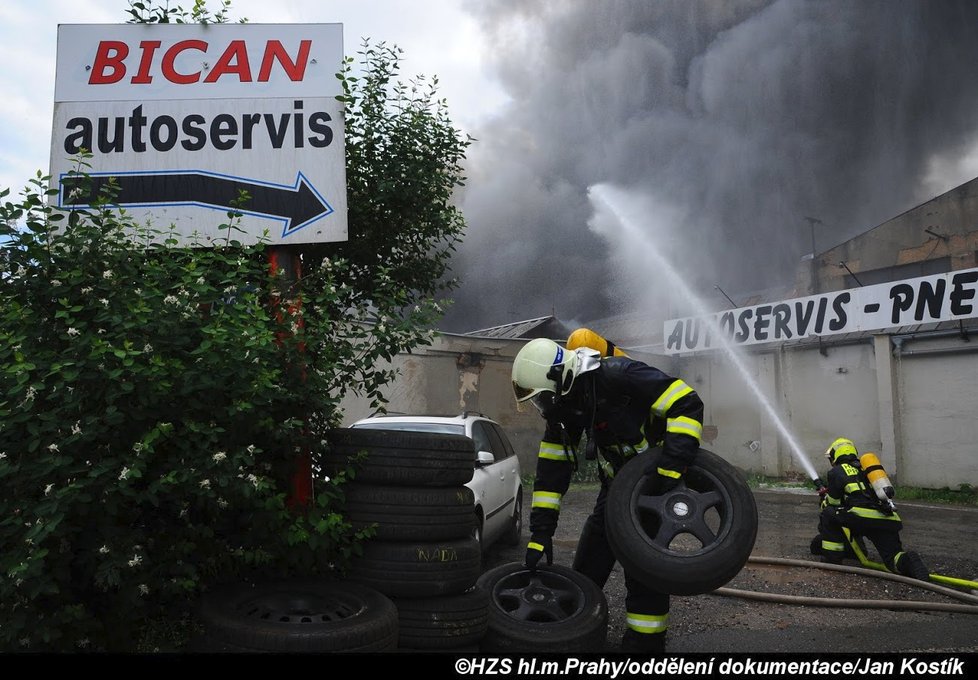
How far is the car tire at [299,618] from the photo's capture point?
2.95 m

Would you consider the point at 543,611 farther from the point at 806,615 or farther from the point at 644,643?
the point at 806,615

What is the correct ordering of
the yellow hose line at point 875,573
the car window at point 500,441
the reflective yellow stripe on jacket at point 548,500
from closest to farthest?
the reflective yellow stripe on jacket at point 548,500
the yellow hose line at point 875,573
the car window at point 500,441

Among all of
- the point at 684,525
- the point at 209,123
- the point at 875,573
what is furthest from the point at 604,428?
the point at 875,573

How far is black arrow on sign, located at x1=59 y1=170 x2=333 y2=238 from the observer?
4.10 meters

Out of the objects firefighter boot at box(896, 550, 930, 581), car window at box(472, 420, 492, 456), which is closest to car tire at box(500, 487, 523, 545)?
car window at box(472, 420, 492, 456)

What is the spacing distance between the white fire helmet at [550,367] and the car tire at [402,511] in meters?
0.82

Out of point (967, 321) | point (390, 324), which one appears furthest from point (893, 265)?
point (390, 324)

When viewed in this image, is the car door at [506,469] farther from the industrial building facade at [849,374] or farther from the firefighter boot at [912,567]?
the industrial building facade at [849,374]

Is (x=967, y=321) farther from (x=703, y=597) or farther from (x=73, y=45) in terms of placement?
(x=73, y=45)

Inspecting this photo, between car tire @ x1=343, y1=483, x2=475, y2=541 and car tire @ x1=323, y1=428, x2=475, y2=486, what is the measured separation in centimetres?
5

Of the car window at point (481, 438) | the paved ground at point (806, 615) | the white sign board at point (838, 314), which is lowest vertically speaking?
the paved ground at point (806, 615)

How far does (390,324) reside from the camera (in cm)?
387

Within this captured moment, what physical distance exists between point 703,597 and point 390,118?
445 centimetres

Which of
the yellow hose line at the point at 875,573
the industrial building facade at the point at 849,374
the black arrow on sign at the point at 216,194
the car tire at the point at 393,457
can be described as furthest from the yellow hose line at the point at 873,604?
the industrial building facade at the point at 849,374
